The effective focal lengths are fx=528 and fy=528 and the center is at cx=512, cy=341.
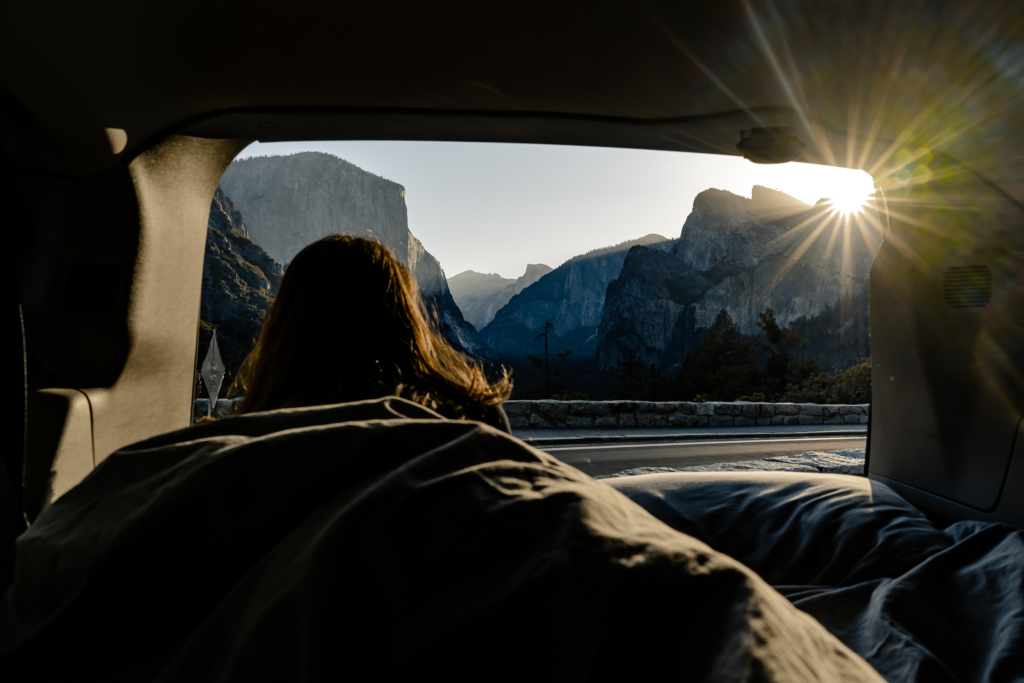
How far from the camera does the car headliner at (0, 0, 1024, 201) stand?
5.54 ft

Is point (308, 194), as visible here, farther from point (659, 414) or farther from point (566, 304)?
point (659, 414)

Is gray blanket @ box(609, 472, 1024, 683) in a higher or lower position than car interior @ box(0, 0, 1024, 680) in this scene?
lower

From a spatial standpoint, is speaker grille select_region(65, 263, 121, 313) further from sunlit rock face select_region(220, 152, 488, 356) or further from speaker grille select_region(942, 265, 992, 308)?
sunlit rock face select_region(220, 152, 488, 356)

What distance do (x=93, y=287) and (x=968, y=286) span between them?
12.2 feet

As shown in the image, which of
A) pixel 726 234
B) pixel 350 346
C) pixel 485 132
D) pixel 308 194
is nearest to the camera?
pixel 350 346

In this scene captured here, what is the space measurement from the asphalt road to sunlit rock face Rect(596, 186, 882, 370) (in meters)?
43.5

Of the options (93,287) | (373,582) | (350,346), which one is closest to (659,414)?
(93,287)

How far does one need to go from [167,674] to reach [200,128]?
251cm

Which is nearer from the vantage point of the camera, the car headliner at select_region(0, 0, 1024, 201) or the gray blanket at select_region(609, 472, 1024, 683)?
the gray blanket at select_region(609, 472, 1024, 683)

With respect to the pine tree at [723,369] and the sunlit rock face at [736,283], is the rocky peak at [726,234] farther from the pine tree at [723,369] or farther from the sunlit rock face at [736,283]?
the pine tree at [723,369]

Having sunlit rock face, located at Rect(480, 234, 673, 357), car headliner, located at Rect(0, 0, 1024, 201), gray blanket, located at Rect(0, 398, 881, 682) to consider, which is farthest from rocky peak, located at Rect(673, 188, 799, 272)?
gray blanket, located at Rect(0, 398, 881, 682)

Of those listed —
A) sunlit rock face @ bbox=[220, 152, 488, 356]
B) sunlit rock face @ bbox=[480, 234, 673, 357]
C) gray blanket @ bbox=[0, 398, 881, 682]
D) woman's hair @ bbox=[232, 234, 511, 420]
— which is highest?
sunlit rock face @ bbox=[220, 152, 488, 356]

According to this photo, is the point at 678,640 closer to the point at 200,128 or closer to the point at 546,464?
the point at 546,464

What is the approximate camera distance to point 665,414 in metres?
11.4
